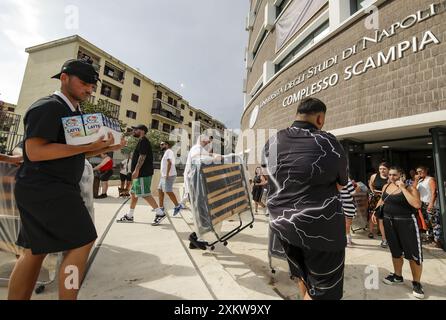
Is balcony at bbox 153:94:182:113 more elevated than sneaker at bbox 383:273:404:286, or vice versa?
balcony at bbox 153:94:182:113

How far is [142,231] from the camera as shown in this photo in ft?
13.2

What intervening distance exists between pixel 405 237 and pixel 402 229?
0.10 m

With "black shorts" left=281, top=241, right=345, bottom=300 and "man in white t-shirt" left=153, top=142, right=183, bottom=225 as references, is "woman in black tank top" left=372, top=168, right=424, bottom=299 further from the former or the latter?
"man in white t-shirt" left=153, top=142, right=183, bottom=225

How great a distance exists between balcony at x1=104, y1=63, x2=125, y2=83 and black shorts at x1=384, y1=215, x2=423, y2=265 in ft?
106

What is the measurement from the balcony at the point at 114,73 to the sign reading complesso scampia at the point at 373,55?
27.0 meters

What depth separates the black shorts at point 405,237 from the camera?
2.59 metres

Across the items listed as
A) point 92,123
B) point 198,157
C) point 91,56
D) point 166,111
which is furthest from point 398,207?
point 166,111

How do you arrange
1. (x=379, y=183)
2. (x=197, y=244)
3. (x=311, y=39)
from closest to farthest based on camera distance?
(x=197, y=244)
(x=379, y=183)
(x=311, y=39)

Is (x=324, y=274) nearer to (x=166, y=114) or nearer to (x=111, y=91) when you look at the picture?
(x=111, y=91)

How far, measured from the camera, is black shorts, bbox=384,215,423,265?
2.59 metres

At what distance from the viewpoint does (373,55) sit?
592 cm

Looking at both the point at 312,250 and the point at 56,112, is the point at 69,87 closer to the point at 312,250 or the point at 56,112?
the point at 56,112

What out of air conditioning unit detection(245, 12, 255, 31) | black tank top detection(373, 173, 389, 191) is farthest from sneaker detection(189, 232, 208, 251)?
air conditioning unit detection(245, 12, 255, 31)
